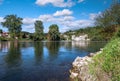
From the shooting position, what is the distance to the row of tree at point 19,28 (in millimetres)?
89188

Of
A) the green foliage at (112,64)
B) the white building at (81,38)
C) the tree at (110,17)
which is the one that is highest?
the tree at (110,17)

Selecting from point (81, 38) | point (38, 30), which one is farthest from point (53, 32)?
point (81, 38)

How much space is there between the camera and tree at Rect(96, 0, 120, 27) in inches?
1008

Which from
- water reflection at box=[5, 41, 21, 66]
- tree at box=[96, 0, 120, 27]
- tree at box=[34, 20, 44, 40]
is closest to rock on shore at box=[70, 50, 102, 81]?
water reflection at box=[5, 41, 21, 66]

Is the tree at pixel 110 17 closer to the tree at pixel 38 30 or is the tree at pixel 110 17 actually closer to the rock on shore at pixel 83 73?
the rock on shore at pixel 83 73

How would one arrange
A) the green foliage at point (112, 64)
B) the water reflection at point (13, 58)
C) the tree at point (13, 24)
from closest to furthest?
the green foliage at point (112, 64), the water reflection at point (13, 58), the tree at point (13, 24)

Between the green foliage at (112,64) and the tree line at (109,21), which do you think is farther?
the tree line at (109,21)

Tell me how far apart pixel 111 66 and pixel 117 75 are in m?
0.65

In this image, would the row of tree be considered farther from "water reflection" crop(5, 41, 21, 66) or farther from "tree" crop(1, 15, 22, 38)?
"water reflection" crop(5, 41, 21, 66)

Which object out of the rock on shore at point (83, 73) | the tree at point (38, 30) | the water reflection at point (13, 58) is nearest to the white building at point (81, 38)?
the tree at point (38, 30)

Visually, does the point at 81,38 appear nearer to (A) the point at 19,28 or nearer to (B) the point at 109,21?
(A) the point at 19,28

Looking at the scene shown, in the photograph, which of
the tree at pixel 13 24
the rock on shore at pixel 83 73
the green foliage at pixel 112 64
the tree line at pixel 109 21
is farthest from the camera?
the tree at pixel 13 24

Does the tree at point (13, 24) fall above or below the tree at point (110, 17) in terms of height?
above

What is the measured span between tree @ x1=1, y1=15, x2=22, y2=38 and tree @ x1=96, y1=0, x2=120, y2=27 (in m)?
67.6
